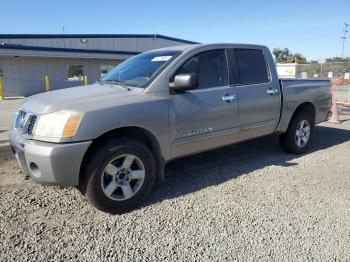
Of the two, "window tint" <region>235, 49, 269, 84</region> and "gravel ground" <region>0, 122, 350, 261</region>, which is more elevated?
"window tint" <region>235, 49, 269, 84</region>

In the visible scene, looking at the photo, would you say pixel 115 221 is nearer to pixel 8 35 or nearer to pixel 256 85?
pixel 256 85

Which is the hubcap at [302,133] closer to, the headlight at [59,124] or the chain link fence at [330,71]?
the headlight at [59,124]

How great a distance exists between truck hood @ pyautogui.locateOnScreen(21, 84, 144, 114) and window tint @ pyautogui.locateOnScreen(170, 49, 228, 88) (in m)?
0.83

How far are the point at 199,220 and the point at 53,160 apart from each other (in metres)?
1.62

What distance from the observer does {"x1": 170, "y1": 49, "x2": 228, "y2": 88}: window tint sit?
174 inches

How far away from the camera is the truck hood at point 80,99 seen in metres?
3.48

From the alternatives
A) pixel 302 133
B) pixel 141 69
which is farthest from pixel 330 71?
pixel 141 69

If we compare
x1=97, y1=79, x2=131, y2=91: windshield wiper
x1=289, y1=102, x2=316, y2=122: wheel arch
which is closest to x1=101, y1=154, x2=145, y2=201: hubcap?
x1=97, y1=79, x2=131, y2=91: windshield wiper

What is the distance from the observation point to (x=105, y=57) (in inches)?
1067

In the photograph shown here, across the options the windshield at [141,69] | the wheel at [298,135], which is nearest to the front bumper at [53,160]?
the windshield at [141,69]

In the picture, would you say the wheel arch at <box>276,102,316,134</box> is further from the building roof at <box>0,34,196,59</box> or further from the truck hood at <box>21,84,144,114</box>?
the building roof at <box>0,34,196,59</box>

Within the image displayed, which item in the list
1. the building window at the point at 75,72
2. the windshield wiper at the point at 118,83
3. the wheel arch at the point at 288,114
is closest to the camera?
the windshield wiper at the point at 118,83

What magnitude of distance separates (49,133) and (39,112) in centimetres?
30

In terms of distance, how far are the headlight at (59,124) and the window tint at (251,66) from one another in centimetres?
260
